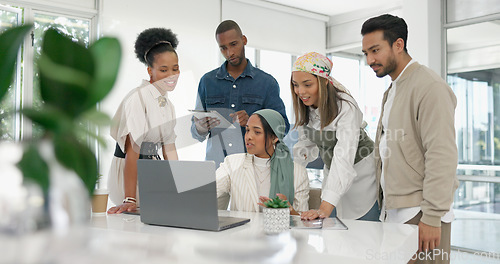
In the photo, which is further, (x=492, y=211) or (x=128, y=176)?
(x=492, y=211)

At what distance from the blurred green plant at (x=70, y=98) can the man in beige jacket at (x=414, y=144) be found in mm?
1544

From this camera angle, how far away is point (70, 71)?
274mm

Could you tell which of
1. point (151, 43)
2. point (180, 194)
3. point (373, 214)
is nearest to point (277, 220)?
point (180, 194)

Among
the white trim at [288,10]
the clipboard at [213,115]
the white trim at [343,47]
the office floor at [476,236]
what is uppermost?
the white trim at [288,10]

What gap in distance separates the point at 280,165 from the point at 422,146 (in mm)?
618

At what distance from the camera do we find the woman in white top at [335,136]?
1.89 m

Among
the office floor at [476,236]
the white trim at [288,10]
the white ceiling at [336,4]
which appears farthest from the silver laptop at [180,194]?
the white ceiling at [336,4]

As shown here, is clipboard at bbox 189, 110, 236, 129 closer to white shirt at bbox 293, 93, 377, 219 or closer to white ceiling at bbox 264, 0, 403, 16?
white shirt at bbox 293, 93, 377, 219

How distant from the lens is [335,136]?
1.98 metres

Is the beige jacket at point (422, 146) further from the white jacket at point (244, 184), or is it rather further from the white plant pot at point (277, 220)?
the white plant pot at point (277, 220)

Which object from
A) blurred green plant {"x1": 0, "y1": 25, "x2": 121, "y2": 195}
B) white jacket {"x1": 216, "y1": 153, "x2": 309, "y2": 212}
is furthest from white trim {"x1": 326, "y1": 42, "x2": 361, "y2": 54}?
blurred green plant {"x1": 0, "y1": 25, "x2": 121, "y2": 195}

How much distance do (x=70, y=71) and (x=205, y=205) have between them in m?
1.16

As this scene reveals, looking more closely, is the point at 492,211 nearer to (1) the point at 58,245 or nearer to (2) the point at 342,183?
(2) the point at 342,183

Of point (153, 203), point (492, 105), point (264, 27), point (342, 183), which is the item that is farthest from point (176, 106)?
point (264, 27)
